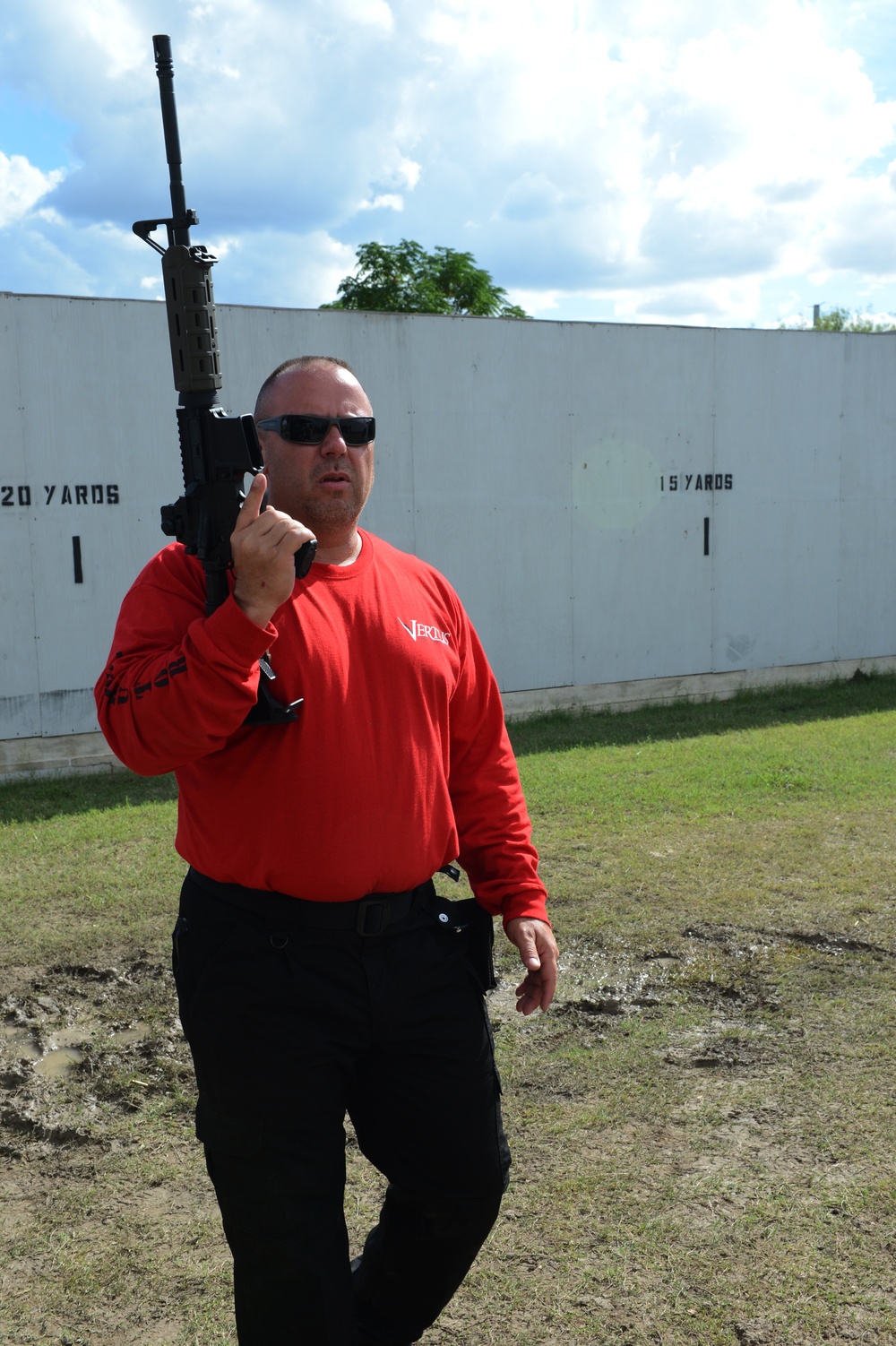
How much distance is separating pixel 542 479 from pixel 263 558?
345 inches

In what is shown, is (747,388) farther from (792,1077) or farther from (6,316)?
(792,1077)

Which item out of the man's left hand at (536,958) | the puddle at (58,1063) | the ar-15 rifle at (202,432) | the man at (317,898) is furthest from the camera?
the puddle at (58,1063)

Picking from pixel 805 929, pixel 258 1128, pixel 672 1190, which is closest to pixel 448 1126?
pixel 258 1128

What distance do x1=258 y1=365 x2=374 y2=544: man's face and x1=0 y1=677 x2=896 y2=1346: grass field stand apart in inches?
74.6

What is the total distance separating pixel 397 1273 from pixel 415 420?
8164 mm

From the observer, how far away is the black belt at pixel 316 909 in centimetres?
211

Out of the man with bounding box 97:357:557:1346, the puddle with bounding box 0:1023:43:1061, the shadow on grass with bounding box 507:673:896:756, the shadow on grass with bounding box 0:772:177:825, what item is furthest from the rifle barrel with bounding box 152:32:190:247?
the shadow on grass with bounding box 507:673:896:756

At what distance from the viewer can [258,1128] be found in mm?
2043

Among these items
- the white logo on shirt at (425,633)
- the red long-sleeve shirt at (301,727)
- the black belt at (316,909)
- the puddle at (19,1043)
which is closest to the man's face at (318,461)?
the red long-sleeve shirt at (301,727)

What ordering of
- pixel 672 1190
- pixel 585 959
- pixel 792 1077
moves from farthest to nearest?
pixel 585 959, pixel 792 1077, pixel 672 1190

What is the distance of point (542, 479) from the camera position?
34.1 feet

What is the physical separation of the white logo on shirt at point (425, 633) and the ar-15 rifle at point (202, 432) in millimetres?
382

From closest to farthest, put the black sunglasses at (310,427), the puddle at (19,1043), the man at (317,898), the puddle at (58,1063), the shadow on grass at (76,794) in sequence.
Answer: the man at (317,898)
the black sunglasses at (310,427)
the puddle at (58,1063)
the puddle at (19,1043)
the shadow on grass at (76,794)

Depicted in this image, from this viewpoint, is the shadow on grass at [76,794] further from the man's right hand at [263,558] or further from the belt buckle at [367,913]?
the man's right hand at [263,558]
